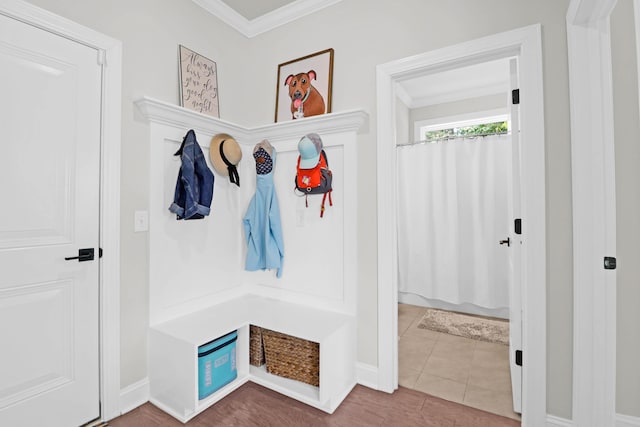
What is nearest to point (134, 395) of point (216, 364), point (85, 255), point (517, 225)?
point (216, 364)

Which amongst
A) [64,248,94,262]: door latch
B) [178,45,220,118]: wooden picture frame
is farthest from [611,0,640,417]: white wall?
[64,248,94,262]: door latch

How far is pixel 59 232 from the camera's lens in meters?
1.63

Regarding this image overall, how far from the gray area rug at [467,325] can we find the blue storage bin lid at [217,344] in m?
1.92

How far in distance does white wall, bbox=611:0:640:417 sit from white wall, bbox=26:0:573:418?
19 cm

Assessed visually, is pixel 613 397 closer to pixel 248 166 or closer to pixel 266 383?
pixel 266 383

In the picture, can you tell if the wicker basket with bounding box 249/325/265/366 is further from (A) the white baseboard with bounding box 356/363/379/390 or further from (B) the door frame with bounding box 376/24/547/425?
(B) the door frame with bounding box 376/24/547/425

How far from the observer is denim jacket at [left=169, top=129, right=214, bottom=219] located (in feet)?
6.61

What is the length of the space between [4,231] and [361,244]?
5.99 feet

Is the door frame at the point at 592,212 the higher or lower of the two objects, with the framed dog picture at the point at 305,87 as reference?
lower

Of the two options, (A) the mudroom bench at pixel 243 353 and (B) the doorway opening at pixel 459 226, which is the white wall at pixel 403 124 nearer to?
(B) the doorway opening at pixel 459 226

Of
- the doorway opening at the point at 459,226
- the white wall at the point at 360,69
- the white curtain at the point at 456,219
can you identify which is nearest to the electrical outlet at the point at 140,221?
the white wall at the point at 360,69

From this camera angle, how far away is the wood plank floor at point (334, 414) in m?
1.75

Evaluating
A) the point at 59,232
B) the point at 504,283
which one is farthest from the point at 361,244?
the point at 504,283

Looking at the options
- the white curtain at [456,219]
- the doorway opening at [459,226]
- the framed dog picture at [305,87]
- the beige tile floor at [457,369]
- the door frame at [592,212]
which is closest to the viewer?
the door frame at [592,212]
